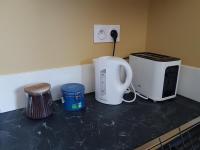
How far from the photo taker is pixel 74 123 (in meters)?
0.87

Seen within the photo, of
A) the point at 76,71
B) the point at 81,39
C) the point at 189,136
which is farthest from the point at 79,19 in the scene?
the point at 189,136

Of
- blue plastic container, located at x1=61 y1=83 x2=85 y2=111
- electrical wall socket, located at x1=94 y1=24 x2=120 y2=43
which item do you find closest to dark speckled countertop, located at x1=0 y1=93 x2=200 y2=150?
blue plastic container, located at x1=61 y1=83 x2=85 y2=111

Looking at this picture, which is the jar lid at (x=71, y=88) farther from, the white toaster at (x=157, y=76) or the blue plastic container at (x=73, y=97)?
the white toaster at (x=157, y=76)

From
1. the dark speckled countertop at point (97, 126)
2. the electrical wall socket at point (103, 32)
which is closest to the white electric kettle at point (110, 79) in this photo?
the dark speckled countertop at point (97, 126)

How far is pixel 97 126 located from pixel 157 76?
42 cm

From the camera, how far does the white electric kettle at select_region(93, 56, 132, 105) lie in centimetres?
98

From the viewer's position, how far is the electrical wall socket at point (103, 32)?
3.65 feet

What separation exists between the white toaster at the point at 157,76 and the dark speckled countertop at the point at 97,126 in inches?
2.4

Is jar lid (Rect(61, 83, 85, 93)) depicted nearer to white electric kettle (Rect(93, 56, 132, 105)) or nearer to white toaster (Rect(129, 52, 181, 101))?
white electric kettle (Rect(93, 56, 132, 105))

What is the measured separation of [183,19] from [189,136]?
2.10 ft

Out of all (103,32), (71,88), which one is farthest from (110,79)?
(103,32)

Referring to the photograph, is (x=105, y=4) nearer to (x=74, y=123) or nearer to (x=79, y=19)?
(x=79, y=19)

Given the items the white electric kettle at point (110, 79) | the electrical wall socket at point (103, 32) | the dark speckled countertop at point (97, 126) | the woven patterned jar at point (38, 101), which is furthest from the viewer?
the electrical wall socket at point (103, 32)

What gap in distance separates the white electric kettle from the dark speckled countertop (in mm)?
49
